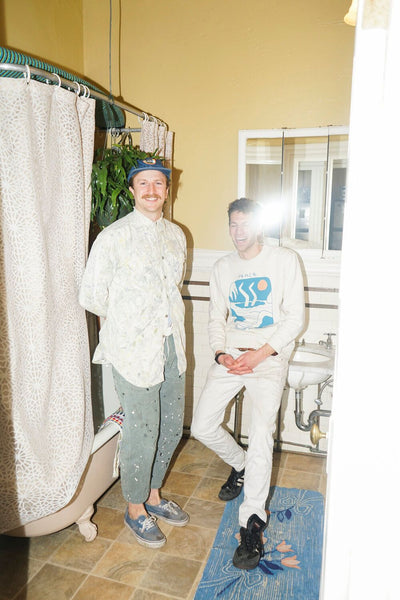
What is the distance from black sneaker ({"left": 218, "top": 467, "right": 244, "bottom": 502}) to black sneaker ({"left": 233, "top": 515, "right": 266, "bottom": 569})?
40cm

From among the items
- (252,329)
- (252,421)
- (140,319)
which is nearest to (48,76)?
(140,319)

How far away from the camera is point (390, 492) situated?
0.45 m

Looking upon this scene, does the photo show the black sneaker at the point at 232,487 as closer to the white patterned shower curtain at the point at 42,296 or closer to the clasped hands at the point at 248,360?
the clasped hands at the point at 248,360

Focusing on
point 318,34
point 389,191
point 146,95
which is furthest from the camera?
point 146,95

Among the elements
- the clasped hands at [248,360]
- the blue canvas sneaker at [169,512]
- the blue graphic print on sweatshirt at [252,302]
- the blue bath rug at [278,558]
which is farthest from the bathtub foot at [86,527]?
the blue graphic print on sweatshirt at [252,302]

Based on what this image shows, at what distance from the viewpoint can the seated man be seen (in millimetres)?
2145

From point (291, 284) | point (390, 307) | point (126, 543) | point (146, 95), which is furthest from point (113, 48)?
point (390, 307)

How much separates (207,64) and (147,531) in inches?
100

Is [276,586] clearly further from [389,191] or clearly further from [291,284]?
[389,191]

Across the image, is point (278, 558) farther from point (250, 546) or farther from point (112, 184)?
point (112, 184)

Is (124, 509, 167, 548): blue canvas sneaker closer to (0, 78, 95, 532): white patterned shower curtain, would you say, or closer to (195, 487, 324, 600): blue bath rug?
(195, 487, 324, 600): blue bath rug

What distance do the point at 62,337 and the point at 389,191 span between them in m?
1.69

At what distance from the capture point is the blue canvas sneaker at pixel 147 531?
6.66 ft

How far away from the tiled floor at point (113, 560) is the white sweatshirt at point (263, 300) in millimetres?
855
